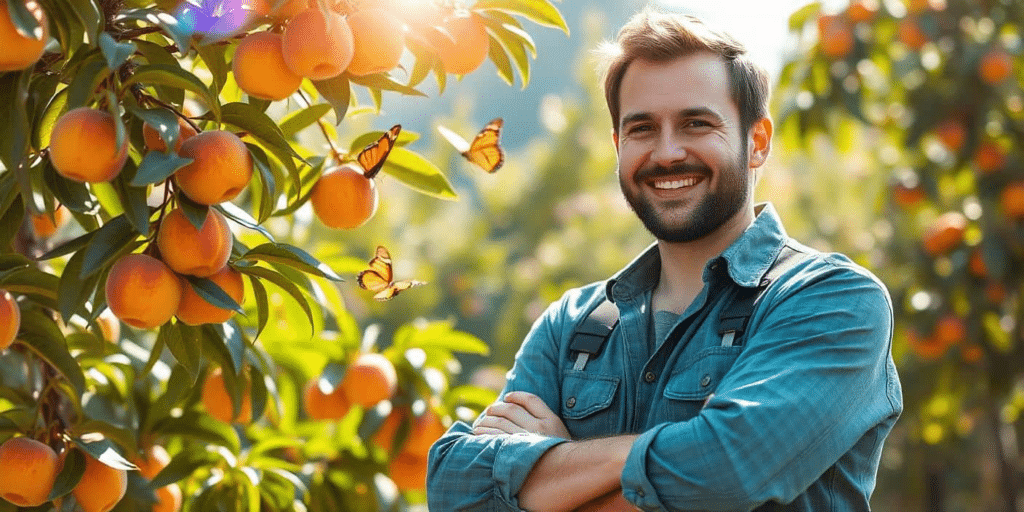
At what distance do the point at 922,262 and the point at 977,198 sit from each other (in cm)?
34

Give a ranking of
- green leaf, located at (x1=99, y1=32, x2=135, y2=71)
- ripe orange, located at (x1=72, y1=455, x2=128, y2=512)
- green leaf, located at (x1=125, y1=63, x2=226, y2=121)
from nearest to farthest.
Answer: green leaf, located at (x1=99, y1=32, x2=135, y2=71) → green leaf, located at (x1=125, y1=63, x2=226, y2=121) → ripe orange, located at (x1=72, y1=455, x2=128, y2=512)

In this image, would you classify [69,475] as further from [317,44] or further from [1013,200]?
[1013,200]

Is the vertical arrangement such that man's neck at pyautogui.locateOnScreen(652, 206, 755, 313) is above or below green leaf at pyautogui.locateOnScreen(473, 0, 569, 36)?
below

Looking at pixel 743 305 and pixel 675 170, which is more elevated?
pixel 675 170

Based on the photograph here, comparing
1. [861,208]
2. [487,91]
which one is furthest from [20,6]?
[487,91]

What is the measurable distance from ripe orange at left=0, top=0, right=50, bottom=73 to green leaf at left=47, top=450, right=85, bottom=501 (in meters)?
0.64

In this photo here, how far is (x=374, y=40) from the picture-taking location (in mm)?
1461

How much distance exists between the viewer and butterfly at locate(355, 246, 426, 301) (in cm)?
175

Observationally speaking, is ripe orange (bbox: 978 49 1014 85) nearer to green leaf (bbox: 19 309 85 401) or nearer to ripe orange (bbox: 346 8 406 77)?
ripe orange (bbox: 346 8 406 77)

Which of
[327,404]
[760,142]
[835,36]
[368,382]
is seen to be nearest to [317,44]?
[760,142]

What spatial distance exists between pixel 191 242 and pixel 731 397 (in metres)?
0.74

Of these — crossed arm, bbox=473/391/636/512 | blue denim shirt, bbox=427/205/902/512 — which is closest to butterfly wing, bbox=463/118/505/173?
blue denim shirt, bbox=427/205/902/512

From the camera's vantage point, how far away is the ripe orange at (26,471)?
1.60m

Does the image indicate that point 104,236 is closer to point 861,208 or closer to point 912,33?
point 912,33
